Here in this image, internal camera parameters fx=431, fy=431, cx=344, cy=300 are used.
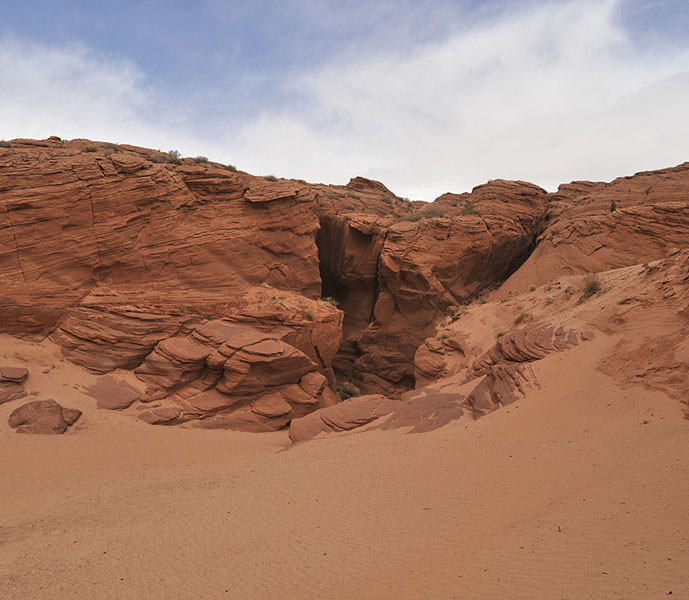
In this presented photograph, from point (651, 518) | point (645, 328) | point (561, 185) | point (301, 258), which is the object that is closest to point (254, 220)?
point (301, 258)

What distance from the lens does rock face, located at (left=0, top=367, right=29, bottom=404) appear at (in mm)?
12016

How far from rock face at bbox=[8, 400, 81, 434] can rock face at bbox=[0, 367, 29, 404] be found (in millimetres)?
755

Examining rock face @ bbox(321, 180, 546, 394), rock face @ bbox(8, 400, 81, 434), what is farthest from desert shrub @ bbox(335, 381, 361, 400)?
rock face @ bbox(8, 400, 81, 434)

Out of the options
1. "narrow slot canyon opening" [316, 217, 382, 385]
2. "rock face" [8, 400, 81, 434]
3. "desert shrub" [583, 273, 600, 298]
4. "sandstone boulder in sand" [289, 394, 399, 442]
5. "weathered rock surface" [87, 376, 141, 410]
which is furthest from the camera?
"narrow slot canyon opening" [316, 217, 382, 385]

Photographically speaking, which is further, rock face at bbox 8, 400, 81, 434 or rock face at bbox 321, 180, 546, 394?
rock face at bbox 321, 180, 546, 394

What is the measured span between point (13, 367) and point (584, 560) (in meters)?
14.9

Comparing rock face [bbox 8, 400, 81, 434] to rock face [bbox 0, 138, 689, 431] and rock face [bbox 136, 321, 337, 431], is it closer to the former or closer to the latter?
rock face [bbox 0, 138, 689, 431]

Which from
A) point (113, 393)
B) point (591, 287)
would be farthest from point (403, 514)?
point (591, 287)

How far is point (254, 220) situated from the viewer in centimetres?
1875

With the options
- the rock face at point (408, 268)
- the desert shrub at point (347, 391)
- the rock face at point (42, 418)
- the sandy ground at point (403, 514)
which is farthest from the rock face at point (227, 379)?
the rock face at point (408, 268)

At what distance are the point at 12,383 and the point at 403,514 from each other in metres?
12.5

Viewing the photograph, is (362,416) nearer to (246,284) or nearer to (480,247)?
(246,284)

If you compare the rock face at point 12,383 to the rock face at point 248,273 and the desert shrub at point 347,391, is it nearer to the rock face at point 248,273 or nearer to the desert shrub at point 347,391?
the rock face at point 248,273

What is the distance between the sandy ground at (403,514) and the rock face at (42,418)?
1100mm
